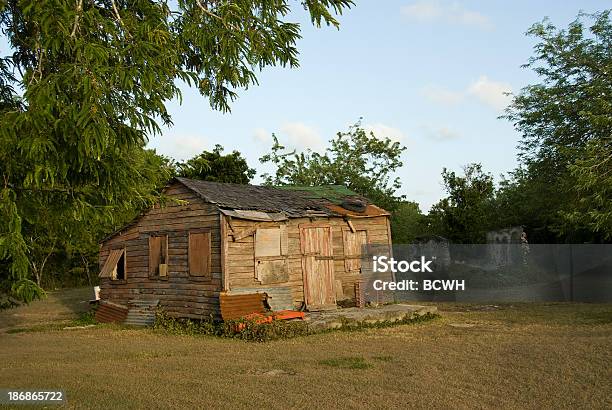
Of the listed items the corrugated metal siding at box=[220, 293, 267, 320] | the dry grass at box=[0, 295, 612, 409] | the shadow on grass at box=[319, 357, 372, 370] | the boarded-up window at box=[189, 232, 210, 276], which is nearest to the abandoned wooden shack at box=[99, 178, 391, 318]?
the boarded-up window at box=[189, 232, 210, 276]

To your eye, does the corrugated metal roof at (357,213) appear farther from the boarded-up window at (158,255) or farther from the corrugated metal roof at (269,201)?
the boarded-up window at (158,255)

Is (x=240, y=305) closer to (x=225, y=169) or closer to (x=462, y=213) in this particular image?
(x=462, y=213)

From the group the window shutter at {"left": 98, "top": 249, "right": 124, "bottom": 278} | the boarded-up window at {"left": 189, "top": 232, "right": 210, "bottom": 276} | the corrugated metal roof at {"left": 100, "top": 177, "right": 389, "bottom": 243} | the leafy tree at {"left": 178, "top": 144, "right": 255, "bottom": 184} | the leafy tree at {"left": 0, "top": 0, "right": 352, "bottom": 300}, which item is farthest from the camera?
the leafy tree at {"left": 178, "top": 144, "right": 255, "bottom": 184}

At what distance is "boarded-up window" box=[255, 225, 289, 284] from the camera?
18.0 m

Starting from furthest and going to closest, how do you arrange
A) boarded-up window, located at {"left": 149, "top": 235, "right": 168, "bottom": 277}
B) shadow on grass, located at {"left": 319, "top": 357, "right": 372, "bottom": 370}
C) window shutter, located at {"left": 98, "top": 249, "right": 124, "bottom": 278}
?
window shutter, located at {"left": 98, "top": 249, "right": 124, "bottom": 278} → boarded-up window, located at {"left": 149, "top": 235, "right": 168, "bottom": 277} → shadow on grass, located at {"left": 319, "top": 357, "right": 372, "bottom": 370}

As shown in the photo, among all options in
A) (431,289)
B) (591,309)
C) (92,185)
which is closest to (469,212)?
(431,289)

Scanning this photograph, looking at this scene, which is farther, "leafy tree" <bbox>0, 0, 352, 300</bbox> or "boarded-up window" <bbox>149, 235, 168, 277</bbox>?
"boarded-up window" <bbox>149, 235, 168, 277</bbox>

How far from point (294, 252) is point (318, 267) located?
3.52 ft

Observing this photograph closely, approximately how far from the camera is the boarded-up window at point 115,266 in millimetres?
20750

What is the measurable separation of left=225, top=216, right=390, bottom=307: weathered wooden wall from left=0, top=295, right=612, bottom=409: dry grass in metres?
2.28

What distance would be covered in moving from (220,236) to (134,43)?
11739 millimetres

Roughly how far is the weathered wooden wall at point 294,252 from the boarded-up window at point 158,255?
304 cm

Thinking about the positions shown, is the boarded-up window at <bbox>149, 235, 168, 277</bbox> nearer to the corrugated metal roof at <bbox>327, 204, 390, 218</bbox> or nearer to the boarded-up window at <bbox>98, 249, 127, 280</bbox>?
the boarded-up window at <bbox>98, 249, 127, 280</bbox>

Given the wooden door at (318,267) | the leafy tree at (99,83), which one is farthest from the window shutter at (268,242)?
the leafy tree at (99,83)
